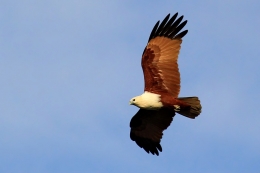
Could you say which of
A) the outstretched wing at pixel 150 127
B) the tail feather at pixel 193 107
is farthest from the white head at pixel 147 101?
the tail feather at pixel 193 107

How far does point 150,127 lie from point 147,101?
1.48 meters

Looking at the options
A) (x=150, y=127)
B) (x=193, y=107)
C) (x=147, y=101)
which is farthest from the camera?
(x=150, y=127)

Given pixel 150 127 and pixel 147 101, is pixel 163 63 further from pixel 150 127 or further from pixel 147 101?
pixel 150 127

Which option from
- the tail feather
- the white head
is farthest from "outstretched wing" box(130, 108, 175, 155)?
the tail feather

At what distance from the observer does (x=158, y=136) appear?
18375 mm

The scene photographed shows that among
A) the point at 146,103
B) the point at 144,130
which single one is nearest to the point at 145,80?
the point at 146,103

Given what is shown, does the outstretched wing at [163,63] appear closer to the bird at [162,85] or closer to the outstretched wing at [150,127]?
the bird at [162,85]

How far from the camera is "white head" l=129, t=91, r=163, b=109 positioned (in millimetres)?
17094

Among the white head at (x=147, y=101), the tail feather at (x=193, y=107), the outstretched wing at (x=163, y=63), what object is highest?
the outstretched wing at (x=163, y=63)

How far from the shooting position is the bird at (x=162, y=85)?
55.7ft

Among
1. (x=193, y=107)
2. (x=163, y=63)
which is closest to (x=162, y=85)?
(x=163, y=63)

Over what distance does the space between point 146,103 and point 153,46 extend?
1713 millimetres

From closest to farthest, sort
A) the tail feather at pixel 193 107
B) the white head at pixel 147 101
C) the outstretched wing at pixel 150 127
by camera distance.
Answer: the tail feather at pixel 193 107
the white head at pixel 147 101
the outstretched wing at pixel 150 127

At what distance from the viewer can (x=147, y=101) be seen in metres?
17.1
